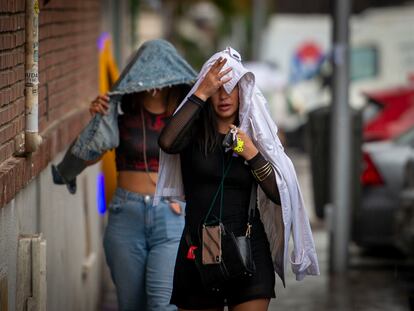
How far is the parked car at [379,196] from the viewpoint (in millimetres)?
10875

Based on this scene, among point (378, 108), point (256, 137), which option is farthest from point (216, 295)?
point (378, 108)

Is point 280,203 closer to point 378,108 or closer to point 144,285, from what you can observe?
point 144,285

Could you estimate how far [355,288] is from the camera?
9891mm

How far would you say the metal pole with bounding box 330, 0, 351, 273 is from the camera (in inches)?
412

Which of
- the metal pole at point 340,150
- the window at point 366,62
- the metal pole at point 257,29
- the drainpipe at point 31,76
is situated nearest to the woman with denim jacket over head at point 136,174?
the drainpipe at point 31,76

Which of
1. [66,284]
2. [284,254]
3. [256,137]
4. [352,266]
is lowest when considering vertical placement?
[352,266]

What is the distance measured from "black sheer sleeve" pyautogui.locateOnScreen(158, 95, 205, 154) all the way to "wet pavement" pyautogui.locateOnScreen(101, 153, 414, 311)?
3854 millimetres

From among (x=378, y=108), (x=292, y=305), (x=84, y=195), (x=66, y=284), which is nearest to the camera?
(x=66, y=284)

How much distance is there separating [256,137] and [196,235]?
53cm

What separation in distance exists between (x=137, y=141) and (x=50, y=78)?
0.91 metres

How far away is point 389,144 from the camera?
12211mm

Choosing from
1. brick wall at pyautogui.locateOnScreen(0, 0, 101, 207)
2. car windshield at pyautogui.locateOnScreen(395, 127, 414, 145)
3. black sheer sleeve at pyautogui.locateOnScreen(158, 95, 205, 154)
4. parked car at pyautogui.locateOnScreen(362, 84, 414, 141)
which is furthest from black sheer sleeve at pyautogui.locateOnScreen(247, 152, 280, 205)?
parked car at pyautogui.locateOnScreen(362, 84, 414, 141)

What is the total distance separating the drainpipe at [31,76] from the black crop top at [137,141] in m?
0.87

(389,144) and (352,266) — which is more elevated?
(389,144)
